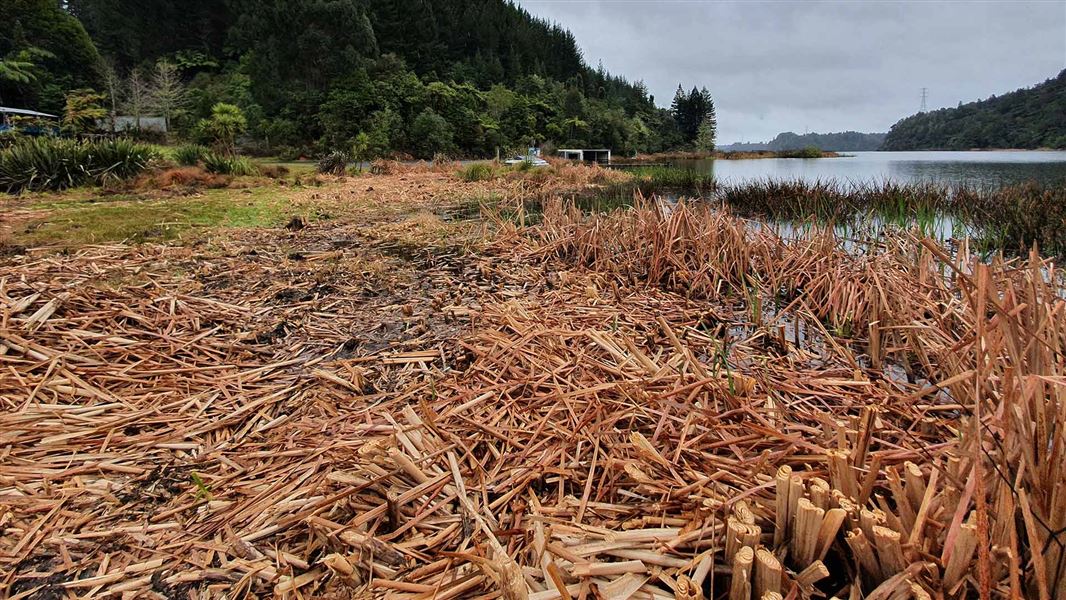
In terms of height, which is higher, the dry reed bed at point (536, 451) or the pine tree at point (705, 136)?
the pine tree at point (705, 136)

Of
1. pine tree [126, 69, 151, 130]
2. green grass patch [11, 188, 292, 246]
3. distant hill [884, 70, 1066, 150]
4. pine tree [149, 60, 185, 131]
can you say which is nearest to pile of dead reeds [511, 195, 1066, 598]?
green grass patch [11, 188, 292, 246]

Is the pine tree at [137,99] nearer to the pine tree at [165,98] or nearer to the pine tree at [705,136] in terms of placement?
the pine tree at [165,98]

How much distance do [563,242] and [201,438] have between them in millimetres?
3982

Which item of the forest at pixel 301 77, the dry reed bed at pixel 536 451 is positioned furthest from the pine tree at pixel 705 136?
the dry reed bed at pixel 536 451

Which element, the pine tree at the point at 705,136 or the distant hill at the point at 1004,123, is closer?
the distant hill at the point at 1004,123

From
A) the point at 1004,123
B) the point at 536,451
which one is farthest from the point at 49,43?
the point at 1004,123

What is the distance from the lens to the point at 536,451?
180 cm

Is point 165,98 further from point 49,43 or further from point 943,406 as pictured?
point 943,406

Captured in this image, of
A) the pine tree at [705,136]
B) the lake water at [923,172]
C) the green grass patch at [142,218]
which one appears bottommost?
the green grass patch at [142,218]

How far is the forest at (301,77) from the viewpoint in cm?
3681

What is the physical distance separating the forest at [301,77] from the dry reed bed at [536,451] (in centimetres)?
2607

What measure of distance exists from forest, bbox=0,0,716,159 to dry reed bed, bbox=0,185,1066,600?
26.1 m

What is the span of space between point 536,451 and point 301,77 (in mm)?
55339

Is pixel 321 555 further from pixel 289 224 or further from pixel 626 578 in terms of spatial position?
pixel 289 224
